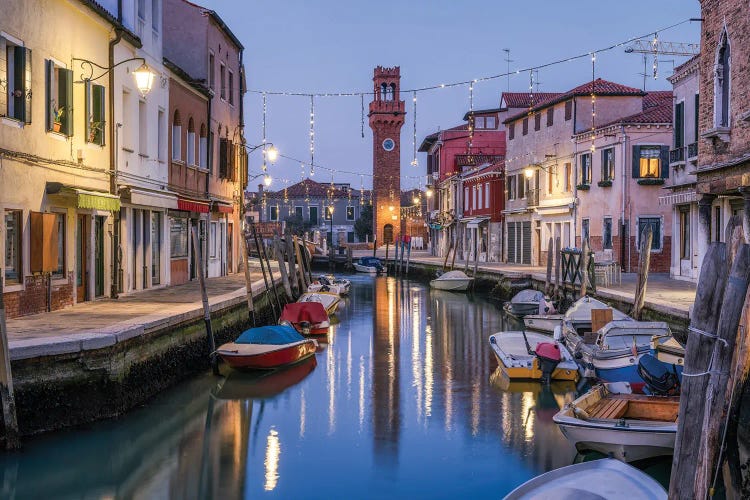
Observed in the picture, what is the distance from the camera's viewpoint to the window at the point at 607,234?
34.2 metres

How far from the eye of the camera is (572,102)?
37156 millimetres

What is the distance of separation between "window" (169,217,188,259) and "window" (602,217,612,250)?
1670 cm

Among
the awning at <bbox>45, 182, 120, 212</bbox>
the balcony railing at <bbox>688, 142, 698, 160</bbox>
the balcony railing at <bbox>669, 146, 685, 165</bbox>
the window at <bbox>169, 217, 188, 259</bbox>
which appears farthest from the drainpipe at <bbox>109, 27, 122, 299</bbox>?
the balcony railing at <bbox>669, 146, 685, 165</bbox>

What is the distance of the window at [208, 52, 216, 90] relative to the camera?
1108 inches

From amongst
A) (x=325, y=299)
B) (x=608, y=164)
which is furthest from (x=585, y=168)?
(x=325, y=299)

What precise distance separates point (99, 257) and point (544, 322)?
11603mm

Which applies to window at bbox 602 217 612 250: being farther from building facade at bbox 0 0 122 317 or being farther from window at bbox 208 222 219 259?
building facade at bbox 0 0 122 317

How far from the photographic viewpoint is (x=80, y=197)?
1588 centimetres

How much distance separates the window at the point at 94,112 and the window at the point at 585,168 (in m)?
22.8

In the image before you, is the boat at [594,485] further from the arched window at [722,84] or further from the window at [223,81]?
the window at [223,81]

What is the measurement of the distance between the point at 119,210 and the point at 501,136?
42769mm

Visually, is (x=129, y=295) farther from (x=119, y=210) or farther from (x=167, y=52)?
(x=167, y=52)

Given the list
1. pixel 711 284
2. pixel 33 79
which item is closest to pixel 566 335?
pixel 33 79

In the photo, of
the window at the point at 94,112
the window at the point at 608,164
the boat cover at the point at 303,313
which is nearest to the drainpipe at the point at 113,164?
the window at the point at 94,112
